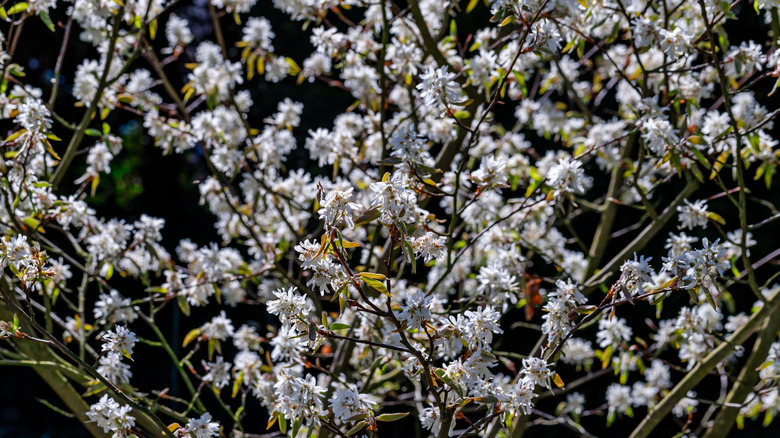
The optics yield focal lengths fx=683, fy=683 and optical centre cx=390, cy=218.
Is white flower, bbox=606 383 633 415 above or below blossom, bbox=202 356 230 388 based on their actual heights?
below

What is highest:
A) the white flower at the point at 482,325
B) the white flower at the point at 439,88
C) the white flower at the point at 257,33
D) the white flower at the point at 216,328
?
the white flower at the point at 257,33

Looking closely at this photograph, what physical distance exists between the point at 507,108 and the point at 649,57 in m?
2.43

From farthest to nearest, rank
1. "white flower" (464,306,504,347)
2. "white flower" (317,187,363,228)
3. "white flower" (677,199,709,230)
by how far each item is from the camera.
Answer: "white flower" (677,199,709,230), "white flower" (464,306,504,347), "white flower" (317,187,363,228)

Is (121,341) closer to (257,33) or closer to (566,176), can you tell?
(566,176)

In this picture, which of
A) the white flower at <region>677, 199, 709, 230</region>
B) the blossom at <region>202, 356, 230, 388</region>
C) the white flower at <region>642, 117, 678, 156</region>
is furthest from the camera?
the blossom at <region>202, 356, 230, 388</region>

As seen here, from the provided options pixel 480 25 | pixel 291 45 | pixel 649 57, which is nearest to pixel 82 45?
pixel 291 45

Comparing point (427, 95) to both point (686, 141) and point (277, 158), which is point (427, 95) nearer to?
point (686, 141)

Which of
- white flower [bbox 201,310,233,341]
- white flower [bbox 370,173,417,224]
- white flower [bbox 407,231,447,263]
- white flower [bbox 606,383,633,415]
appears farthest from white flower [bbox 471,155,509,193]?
white flower [bbox 606,383,633,415]

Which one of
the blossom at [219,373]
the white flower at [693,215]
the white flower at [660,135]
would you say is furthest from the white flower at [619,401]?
the blossom at [219,373]

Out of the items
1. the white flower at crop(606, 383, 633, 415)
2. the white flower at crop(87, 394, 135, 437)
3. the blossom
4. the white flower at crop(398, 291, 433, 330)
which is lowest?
the white flower at crop(606, 383, 633, 415)

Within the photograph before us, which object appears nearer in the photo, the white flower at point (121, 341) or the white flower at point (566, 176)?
the white flower at point (121, 341)

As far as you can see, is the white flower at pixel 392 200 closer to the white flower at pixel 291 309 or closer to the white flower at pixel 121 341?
the white flower at pixel 291 309

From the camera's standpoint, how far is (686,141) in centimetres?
160

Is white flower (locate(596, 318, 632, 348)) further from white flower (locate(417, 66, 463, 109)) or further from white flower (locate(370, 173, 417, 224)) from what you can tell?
white flower (locate(370, 173, 417, 224))
